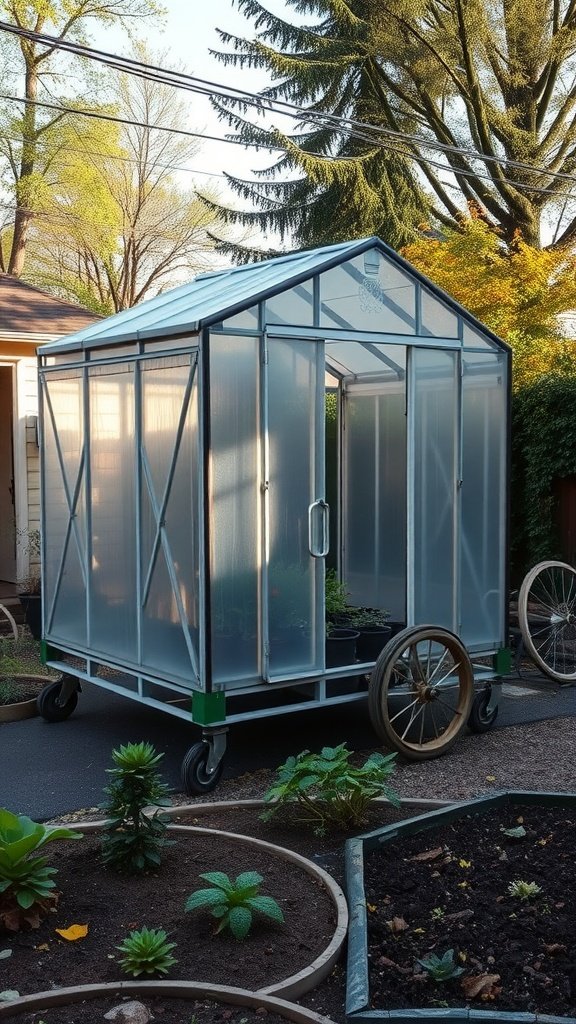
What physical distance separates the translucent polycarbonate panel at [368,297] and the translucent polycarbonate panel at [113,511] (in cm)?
127

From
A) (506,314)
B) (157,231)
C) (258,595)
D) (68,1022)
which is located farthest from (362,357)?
(157,231)

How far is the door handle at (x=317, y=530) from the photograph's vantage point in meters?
6.00

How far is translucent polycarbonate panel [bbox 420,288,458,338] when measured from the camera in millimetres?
6676

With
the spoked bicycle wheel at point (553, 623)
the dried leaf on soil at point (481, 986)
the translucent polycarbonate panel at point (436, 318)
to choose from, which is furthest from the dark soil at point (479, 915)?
the spoked bicycle wheel at point (553, 623)

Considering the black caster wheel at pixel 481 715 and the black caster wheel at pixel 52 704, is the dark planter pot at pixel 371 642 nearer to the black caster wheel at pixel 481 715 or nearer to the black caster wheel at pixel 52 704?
the black caster wheel at pixel 481 715

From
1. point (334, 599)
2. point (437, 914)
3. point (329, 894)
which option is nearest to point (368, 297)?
point (334, 599)

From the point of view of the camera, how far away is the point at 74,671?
708cm

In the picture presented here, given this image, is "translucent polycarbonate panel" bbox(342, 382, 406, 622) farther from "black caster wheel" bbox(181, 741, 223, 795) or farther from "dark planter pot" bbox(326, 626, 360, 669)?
"black caster wheel" bbox(181, 741, 223, 795)

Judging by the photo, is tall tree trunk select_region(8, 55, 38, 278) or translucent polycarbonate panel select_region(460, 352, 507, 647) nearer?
translucent polycarbonate panel select_region(460, 352, 507, 647)

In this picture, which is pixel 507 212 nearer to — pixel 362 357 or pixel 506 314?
pixel 506 314

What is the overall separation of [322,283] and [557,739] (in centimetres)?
325

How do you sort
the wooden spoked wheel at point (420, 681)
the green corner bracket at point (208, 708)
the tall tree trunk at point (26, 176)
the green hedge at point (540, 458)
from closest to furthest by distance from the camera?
1. the green corner bracket at point (208, 708)
2. the wooden spoked wheel at point (420, 681)
3. the green hedge at point (540, 458)
4. the tall tree trunk at point (26, 176)

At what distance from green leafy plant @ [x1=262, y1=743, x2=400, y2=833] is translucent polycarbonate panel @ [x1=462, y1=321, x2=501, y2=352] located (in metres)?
3.10

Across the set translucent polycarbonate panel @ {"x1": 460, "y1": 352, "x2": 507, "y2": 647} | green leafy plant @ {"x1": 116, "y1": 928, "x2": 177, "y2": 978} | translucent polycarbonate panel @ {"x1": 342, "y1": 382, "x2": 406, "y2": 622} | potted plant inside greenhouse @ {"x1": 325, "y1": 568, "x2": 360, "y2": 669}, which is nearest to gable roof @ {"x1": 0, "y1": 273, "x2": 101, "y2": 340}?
translucent polycarbonate panel @ {"x1": 342, "y1": 382, "x2": 406, "y2": 622}
